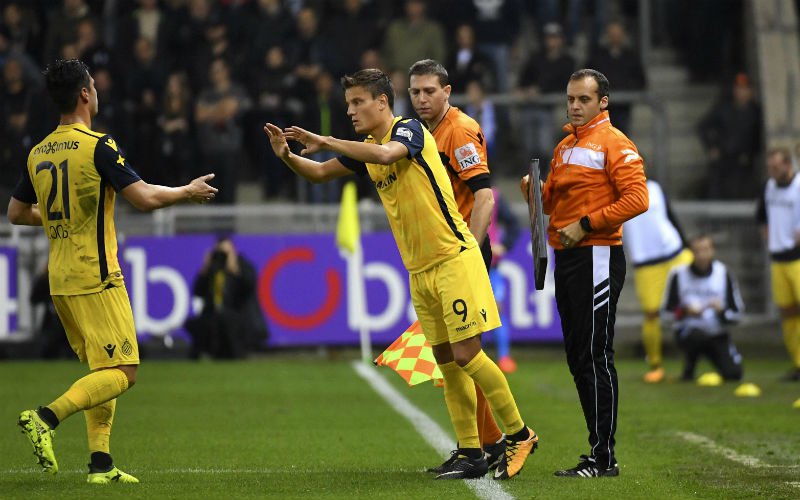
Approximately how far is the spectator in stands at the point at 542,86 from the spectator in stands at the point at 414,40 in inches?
50.0

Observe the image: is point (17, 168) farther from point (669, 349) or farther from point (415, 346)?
point (415, 346)

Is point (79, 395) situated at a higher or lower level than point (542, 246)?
lower

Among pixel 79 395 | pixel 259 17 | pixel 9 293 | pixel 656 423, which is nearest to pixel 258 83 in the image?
pixel 259 17

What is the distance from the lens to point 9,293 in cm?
1884

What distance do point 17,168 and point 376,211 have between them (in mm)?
4913

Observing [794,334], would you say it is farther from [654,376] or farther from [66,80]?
[66,80]

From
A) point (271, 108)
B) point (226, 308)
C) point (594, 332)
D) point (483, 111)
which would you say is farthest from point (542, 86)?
point (594, 332)

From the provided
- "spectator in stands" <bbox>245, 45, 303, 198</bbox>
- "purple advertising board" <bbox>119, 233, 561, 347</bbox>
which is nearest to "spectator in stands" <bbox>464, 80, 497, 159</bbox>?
"purple advertising board" <bbox>119, 233, 561, 347</bbox>

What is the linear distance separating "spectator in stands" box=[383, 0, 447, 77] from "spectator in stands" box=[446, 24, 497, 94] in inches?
11.0

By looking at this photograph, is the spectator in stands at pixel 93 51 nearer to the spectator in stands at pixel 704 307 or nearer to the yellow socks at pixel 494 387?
the spectator in stands at pixel 704 307

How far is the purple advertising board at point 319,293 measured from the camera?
18938 mm

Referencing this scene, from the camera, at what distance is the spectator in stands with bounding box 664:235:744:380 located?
50.6 ft

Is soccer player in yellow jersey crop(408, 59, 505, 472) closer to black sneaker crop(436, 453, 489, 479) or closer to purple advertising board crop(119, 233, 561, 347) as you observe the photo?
black sneaker crop(436, 453, 489, 479)

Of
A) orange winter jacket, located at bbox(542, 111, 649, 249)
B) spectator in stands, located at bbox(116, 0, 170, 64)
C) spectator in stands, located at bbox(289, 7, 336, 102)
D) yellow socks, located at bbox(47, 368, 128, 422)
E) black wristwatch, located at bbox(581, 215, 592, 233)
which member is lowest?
yellow socks, located at bbox(47, 368, 128, 422)
